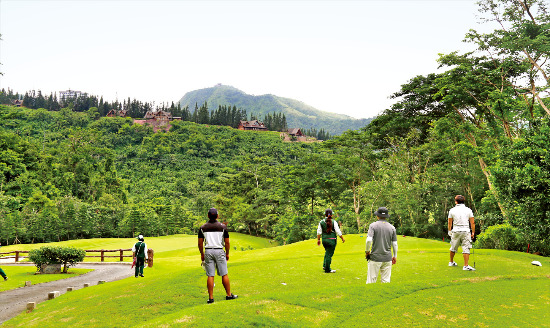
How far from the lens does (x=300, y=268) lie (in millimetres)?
Answer: 12836

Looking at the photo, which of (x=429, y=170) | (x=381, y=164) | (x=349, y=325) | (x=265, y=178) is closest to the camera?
(x=349, y=325)

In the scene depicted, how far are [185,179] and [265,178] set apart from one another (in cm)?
3615

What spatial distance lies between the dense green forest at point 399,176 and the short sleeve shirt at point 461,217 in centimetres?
459

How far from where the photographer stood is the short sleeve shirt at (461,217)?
10625 mm

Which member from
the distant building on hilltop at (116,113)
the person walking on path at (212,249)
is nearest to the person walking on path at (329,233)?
the person walking on path at (212,249)

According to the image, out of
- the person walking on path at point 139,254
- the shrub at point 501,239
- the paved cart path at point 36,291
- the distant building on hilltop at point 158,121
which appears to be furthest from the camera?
the distant building on hilltop at point 158,121

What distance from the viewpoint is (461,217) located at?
35.0ft

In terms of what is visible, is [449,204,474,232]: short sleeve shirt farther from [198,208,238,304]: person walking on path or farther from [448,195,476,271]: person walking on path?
[198,208,238,304]: person walking on path

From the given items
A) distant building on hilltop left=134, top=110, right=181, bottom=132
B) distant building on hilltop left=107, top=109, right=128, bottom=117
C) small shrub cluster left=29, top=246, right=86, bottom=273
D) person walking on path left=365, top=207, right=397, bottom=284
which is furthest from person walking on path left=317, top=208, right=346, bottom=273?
distant building on hilltop left=107, top=109, right=128, bottom=117

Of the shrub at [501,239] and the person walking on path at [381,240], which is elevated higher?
the person walking on path at [381,240]

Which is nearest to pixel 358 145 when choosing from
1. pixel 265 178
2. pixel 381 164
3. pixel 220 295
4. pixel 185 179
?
pixel 381 164

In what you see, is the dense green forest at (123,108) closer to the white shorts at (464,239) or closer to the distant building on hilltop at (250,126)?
the distant building on hilltop at (250,126)

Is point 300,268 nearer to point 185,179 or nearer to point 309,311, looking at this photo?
point 309,311

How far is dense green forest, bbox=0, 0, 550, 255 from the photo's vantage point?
1636 cm
